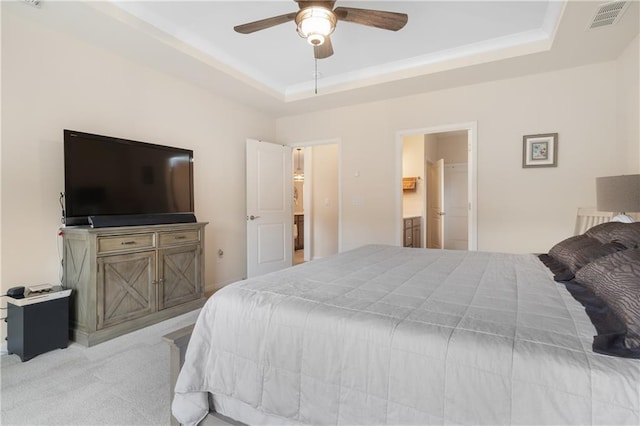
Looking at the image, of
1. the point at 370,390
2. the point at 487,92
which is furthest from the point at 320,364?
the point at 487,92

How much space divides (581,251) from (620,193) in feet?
2.83

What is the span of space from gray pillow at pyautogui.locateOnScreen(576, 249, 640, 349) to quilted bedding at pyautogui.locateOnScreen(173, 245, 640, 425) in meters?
0.09

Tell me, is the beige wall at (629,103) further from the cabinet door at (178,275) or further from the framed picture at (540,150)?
the cabinet door at (178,275)

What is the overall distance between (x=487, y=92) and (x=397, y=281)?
3.17 metres

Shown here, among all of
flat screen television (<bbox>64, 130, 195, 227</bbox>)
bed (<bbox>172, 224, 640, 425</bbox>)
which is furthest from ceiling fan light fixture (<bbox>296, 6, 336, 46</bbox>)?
flat screen television (<bbox>64, 130, 195, 227</bbox>)

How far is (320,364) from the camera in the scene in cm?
110

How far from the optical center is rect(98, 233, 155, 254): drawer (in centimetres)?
247

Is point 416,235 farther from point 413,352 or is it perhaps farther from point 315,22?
point 413,352

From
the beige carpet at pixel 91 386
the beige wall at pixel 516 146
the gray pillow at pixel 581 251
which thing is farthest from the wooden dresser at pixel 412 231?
the beige carpet at pixel 91 386

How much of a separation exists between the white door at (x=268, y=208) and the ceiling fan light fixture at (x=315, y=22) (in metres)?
2.47

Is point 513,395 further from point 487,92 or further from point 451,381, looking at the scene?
point 487,92

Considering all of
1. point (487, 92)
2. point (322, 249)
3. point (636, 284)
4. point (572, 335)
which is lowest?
point (322, 249)

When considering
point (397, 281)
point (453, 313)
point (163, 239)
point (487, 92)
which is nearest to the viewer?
point (453, 313)

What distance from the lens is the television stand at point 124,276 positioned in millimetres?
2432
